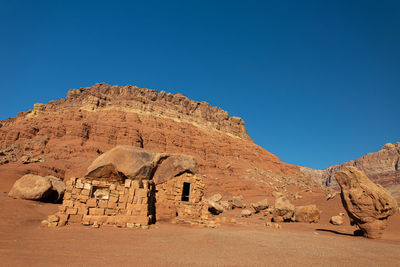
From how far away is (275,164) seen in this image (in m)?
67.1

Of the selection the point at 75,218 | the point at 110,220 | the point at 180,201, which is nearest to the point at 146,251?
the point at 110,220

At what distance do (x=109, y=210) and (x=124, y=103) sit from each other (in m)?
62.6

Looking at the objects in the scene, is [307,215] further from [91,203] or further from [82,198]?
[82,198]

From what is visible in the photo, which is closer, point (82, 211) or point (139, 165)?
point (82, 211)

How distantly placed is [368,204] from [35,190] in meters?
18.1

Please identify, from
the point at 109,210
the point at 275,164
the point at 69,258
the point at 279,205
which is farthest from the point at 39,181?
the point at 275,164

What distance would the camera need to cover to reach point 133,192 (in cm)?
1032

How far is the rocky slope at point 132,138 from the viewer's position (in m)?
39.7

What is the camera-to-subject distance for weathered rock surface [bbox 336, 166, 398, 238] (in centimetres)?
984

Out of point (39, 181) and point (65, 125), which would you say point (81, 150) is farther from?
point (39, 181)

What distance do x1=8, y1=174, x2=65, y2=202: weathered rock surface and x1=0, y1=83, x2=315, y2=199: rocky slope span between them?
1651 cm

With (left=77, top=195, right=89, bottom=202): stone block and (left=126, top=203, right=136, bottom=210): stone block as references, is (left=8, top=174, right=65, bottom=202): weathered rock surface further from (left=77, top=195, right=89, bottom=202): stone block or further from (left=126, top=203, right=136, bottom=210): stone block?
(left=126, top=203, right=136, bottom=210): stone block

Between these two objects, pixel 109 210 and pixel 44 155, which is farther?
pixel 44 155

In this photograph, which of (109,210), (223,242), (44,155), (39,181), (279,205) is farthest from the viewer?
(44,155)
